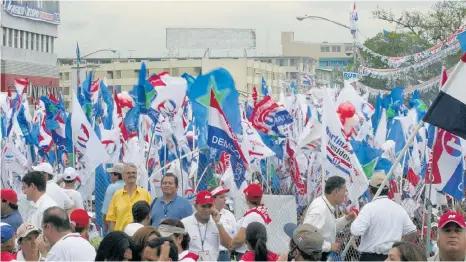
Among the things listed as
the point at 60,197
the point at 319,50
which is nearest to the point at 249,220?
the point at 60,197

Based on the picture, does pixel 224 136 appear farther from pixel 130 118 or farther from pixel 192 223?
pixel 130 118

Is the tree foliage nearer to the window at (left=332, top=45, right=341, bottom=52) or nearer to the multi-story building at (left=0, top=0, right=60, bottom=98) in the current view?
the multi-story building at (left=0, top=0, right=60, bottom=98)

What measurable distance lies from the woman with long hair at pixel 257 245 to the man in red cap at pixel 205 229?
4.43ft

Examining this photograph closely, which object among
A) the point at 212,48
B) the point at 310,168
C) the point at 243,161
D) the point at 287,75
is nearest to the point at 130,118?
the point at 310,168

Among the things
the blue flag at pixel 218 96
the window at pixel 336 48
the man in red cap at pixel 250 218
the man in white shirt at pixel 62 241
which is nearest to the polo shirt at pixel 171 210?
the man in red cap at pixel 250 218

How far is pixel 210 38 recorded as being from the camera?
427ft

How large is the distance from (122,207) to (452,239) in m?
5.26

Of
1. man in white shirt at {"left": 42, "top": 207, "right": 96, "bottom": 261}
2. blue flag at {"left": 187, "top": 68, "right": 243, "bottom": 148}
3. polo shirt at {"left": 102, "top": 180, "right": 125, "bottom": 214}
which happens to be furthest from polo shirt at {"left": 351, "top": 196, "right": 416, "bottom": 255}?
blue flag at {"left": 187, "top": 68, "right": 243, "bottom": 148}

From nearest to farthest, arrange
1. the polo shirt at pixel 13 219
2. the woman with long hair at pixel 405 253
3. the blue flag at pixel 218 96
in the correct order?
the woman with long hair at pixel 405 253, the polo shirt at pixel 13 219, the blue flag at pixel 218 96

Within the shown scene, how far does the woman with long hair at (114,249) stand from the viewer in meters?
7.43

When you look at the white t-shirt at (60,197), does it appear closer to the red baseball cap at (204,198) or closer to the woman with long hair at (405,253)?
the red baseball cap at (204,198)

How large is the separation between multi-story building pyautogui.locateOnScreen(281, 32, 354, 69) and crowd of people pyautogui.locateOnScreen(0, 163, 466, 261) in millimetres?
162654

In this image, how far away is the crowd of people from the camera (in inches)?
290

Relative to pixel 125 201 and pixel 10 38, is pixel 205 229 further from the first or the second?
pixel 10 38
